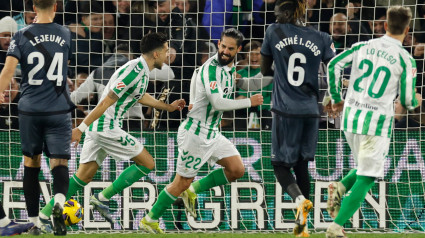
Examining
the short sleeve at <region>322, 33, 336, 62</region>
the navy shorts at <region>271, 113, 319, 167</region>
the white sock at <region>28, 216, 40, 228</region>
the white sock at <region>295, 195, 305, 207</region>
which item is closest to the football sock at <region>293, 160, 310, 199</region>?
the navy shorts at <region>271, 113, 319, 167</region>

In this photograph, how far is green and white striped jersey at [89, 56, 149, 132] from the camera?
355 inches

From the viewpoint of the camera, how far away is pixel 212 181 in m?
9.49

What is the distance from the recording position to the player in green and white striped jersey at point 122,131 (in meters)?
9.21

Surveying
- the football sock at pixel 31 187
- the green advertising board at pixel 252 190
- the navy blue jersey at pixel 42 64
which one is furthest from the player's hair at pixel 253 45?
the football sock at pixel 31 187

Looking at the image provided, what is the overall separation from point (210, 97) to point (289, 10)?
1.12 m

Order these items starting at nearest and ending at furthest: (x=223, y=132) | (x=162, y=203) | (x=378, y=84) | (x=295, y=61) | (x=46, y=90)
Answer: (x=378, y=84), (x=46, y=90), (x=295, y=61), (x=162, y=203), (x=223, y=132)

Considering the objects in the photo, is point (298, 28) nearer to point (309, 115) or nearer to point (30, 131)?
point (309, 115)

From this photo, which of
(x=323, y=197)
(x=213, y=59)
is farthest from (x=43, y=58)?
(x=323, y=197)

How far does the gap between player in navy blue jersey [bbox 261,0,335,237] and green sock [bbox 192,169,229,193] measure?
1.03 m

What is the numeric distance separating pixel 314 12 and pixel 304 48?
2.73 metres

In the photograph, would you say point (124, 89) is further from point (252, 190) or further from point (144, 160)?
point (252, 190)

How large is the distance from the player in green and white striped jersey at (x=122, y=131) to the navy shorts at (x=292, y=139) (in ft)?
4.23

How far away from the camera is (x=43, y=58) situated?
8062 mm

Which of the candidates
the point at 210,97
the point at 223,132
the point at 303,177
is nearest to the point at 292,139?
the point at 303,177
